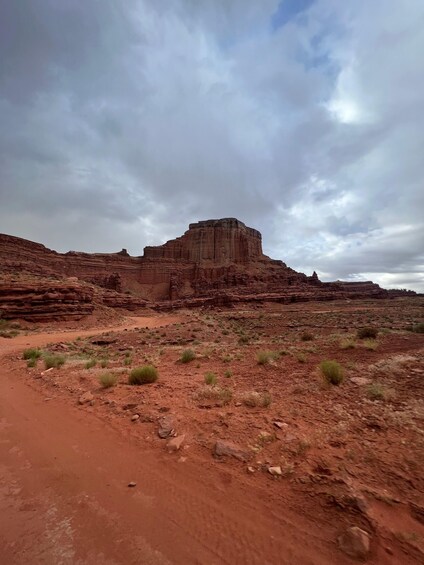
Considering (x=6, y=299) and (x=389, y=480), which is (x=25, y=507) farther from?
(x=6, y=299)

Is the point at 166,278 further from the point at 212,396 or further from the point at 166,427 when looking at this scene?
the point at 166,427

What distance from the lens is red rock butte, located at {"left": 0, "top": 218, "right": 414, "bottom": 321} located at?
28938mm

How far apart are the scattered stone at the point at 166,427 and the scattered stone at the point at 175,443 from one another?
8.6 inches

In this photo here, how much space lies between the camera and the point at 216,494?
330 centimetres

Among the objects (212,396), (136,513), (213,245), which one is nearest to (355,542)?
(136,513)

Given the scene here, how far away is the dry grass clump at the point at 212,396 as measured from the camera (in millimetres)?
5902

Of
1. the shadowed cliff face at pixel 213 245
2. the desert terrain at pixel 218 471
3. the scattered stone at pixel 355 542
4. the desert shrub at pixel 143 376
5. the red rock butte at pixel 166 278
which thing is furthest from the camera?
the shadowed cliff face at pixel 213 245

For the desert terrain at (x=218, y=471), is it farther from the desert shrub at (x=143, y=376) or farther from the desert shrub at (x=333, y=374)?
the desert shrub at (x=143, y=376)

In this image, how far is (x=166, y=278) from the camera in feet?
287

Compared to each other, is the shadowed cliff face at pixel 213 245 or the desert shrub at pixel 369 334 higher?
the shadowed cliff face at pixel 213 245

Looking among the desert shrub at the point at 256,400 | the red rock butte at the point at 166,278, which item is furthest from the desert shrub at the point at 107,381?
the red rock butte at the point at 166,278

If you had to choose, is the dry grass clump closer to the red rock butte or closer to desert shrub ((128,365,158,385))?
desert shrub ((128,365,158,385))

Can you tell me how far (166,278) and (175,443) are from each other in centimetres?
8415

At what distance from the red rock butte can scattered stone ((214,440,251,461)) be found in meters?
28.4
